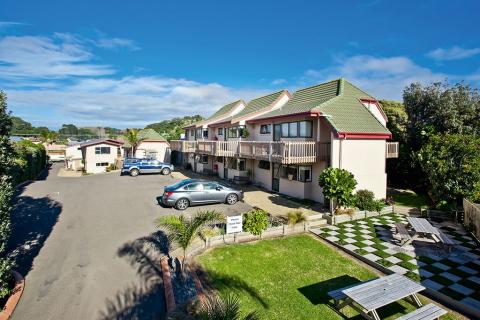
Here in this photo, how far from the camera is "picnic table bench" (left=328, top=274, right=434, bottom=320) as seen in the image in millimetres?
6602

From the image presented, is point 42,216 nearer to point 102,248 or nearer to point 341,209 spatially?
point 102,248

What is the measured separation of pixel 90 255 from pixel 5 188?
3961 millimetres

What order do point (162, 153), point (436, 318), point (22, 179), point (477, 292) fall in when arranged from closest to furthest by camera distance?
point (436, 318) < point (477, 292) < point (22, 179) < point (162, 153)

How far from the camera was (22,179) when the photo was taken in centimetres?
2681

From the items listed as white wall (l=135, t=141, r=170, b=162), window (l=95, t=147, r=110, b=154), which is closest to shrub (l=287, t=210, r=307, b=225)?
window (l=95, t=147, r=110, b=154)

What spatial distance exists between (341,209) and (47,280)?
45.2 feet

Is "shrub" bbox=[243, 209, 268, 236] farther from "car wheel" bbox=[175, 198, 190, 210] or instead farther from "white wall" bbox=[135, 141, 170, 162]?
"white wall" bbox=[135, 141, 170, 162]

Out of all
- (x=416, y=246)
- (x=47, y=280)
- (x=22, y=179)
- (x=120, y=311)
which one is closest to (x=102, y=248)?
(x=47, y=280)

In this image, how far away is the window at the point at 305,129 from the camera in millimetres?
18656

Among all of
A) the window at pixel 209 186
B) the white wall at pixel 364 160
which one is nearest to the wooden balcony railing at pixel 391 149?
the white wall at pixel 364 160

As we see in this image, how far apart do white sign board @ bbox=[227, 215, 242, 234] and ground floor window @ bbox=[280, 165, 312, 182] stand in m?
8.59

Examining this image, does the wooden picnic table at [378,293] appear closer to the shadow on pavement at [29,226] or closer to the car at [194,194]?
the shadow on pavement at [29,226]

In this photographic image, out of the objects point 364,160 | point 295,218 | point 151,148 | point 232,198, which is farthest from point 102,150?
point 364,160

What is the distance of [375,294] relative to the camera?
691 centimetres
